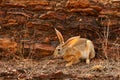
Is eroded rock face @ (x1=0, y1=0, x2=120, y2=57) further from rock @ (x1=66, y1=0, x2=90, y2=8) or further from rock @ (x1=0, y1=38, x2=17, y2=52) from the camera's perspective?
rock @ (x1=0, y1=38, x2=17, y2=52)

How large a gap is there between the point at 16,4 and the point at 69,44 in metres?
1.86

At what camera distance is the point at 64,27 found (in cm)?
973

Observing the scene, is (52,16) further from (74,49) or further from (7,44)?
(7,44)

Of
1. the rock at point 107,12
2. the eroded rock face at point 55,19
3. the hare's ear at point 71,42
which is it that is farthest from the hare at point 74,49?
the rock at point 107,12

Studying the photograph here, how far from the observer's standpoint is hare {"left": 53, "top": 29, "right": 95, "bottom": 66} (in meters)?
8.96

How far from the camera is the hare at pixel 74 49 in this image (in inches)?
353

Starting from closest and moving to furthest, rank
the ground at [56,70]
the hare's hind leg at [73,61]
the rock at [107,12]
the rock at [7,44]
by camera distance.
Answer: the ground at [56,70] → the hare's hind leg at [73,61] → the rock at [7,44] → the rock at [107,12]

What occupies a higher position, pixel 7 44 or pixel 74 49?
pixel 7 44

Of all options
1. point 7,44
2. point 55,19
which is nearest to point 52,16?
point 55,19

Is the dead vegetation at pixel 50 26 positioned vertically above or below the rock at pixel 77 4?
below

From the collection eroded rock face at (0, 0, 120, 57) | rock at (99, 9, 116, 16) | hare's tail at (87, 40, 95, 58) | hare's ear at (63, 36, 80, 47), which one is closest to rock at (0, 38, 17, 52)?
eroded rock face at (0, 0, 120, 57)

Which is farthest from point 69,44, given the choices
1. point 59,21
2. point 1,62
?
point 1,62

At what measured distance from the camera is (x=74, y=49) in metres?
9.20

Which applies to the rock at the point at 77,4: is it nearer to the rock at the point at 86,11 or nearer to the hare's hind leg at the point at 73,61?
the rock at the point at 86,11
